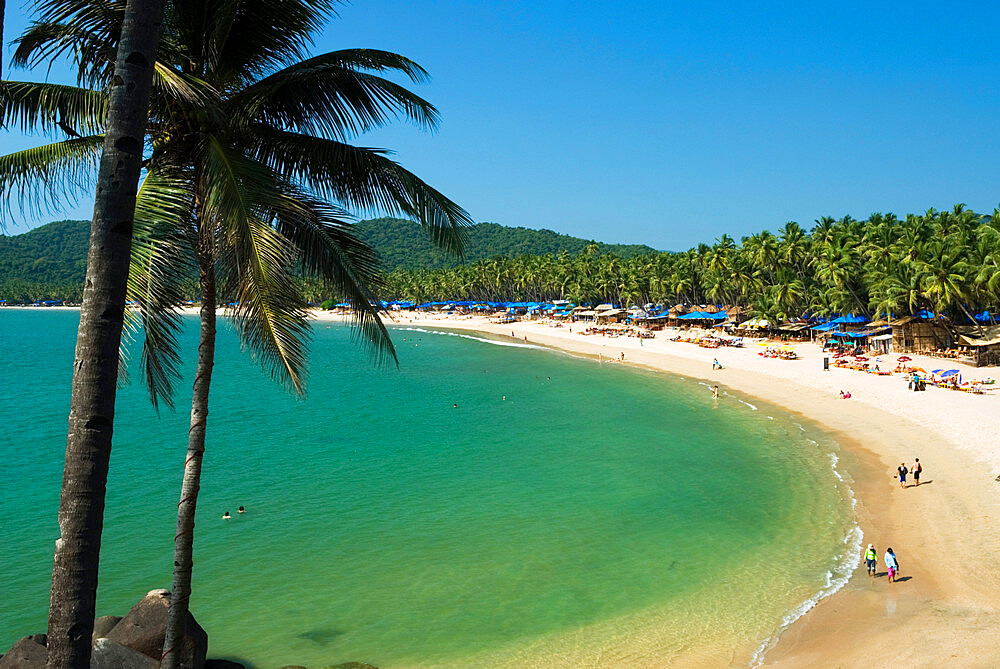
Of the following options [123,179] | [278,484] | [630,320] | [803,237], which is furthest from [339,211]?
[630,320]

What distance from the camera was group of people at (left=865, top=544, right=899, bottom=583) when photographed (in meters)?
16.2

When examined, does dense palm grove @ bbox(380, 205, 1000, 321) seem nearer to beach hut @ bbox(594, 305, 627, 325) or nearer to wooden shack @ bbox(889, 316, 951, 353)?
wooden shack @ bbox(889, 316, 951, 353)

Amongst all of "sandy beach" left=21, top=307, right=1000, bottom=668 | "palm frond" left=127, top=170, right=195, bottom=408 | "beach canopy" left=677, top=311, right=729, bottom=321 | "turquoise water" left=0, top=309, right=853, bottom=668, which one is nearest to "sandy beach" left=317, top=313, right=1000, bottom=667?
"sandy beach" left=21, top=307, right=1000, bottom=668

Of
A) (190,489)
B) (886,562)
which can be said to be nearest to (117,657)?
(190,489)

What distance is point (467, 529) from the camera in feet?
69.9

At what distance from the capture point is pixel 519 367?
6281cm

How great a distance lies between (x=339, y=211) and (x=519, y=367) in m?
56.6

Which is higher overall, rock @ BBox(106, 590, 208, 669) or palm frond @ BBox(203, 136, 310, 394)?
palm frond @ BBox(203, 136, 310, 394)

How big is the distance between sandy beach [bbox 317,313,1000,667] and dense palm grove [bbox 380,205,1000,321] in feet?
20.7

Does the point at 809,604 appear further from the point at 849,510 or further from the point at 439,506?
the point at 439,506

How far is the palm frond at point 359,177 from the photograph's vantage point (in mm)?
6520

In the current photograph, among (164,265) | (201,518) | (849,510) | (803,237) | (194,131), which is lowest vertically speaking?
(201,518)

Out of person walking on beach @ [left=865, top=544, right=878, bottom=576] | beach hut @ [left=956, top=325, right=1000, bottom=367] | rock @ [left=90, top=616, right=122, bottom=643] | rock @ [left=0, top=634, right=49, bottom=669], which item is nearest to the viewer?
rock @ [left=0, top=634, right=49, bottom=669]

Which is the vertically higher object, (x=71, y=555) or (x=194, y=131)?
(x=194, y=131)
